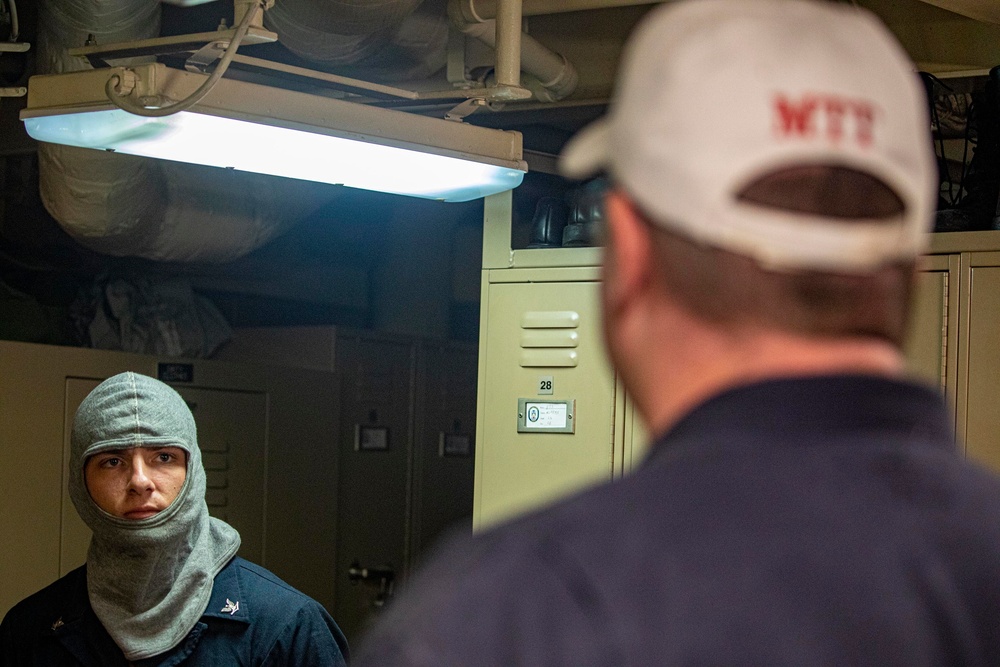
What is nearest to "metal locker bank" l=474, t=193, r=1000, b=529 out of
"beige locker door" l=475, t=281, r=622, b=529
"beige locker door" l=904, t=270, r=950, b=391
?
"beige locker door" l=475, t=281, r=622, b=529

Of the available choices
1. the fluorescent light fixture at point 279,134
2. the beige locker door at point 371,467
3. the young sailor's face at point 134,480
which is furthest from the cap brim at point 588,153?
the beige locker door at point 371,467

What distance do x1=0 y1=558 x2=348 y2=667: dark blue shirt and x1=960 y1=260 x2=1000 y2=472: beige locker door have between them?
162 cm

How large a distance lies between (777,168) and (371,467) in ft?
14.3

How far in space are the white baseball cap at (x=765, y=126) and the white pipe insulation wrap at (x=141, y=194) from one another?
7.59ft

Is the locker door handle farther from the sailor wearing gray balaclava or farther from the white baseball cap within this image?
the white baseball cap

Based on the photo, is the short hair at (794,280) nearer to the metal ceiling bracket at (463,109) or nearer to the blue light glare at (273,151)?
the blue light glare at (273,151)

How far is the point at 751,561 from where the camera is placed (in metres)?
0.71

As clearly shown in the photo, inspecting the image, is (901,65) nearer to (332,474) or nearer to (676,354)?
(676,354)

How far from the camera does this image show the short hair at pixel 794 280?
2.55 ft

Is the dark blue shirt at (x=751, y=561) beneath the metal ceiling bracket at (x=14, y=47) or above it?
beneath

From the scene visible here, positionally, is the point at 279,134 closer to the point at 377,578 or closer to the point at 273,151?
the point at 273,151

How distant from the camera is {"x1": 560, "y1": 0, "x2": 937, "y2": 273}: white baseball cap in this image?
778 millimetres

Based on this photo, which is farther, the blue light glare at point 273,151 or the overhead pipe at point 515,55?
the overhead pipe at point 515,55

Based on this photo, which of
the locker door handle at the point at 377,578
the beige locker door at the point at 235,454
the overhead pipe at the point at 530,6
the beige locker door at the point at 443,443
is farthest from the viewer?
the beige locker door at the point at 443,443
